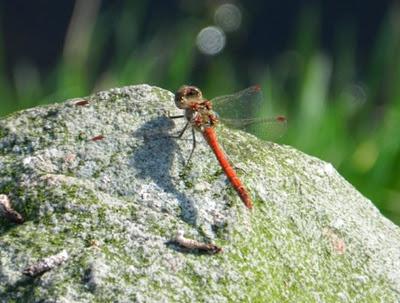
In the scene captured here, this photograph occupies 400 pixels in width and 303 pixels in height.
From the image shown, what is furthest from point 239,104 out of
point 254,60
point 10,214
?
point 254,60

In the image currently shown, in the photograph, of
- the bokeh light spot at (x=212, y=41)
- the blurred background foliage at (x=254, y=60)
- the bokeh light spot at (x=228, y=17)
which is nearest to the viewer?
the blurred background foliage at (x=254, y=60)

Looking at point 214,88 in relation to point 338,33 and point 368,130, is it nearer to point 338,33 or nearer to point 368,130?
point 368,130

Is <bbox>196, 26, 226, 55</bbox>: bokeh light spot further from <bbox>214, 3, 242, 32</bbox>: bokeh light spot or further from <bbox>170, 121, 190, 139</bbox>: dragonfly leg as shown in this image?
<bbox>170, 121, 190, 139</bbox>: dragonfly leg

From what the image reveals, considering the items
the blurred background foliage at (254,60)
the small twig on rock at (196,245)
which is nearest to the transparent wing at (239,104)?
→ the small twig on rock at (196,245)

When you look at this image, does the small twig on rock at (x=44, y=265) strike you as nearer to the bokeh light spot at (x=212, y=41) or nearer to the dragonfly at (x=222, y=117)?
the dragonfly at (x=222, y=117)


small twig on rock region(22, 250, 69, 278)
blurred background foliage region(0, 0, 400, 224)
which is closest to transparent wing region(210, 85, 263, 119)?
small twig on rock region(22, 250, 69, 278)

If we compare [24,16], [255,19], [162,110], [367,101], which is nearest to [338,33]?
[255,19]
